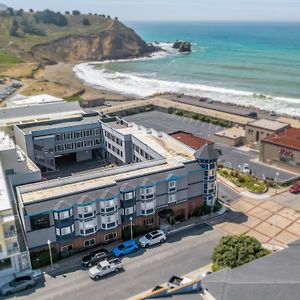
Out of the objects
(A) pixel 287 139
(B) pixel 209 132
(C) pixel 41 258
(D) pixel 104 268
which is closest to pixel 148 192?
(D) pixel 104 268

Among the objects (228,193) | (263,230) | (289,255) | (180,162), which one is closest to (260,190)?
(228,193)

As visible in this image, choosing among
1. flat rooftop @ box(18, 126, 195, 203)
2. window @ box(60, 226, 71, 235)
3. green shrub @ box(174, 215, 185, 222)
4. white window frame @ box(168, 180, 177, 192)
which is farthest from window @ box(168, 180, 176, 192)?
window @ box(60, 226, 71, 235)

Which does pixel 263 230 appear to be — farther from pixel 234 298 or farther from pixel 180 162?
pixel 234 298

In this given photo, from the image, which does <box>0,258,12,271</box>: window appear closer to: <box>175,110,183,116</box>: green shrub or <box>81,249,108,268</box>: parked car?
<box>81,249,108,268</box>: parked car

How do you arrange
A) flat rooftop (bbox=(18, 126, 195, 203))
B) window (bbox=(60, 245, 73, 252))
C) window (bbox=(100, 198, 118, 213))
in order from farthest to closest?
flat rooftop (bbox=(18, 126, 195, 203)) < window (bbox=(100, 198, 118, 213)) < window (bbox=(60, 245, 73, 252))

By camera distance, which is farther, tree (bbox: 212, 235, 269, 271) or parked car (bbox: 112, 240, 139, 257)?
parked car (bbox: 112, 240, 139, 257)

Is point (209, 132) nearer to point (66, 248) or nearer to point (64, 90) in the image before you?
point (66, 248)
